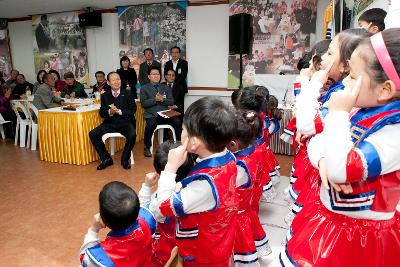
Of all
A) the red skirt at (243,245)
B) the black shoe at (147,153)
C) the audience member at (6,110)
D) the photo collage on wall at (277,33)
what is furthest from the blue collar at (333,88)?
the audience member at (6,110)

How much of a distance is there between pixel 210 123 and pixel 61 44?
26.4 ft

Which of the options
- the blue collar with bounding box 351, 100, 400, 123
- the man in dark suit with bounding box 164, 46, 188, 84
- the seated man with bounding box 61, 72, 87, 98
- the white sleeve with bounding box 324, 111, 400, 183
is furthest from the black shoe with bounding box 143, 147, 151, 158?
the white sleeve with bounding box 324, 111, 400, 183

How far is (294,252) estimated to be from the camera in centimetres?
92

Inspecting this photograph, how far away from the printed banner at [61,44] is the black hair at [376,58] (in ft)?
25.7

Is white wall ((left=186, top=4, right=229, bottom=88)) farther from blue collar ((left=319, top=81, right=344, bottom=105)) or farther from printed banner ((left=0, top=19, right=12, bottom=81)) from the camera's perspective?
printed banner ((left=0, top=19, right=12, bottom=81))

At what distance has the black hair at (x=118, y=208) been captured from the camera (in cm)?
115

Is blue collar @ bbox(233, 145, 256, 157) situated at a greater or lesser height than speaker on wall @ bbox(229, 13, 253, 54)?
lesser

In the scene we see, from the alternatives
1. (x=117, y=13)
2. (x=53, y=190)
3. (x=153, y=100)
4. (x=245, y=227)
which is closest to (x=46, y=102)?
(x=153, y=100)

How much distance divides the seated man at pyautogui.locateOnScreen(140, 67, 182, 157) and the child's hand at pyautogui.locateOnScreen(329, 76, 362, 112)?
13.6 feet

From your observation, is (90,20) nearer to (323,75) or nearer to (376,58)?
(323,75)

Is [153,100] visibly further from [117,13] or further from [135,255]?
[135,255]

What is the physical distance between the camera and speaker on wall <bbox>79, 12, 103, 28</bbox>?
715 cm

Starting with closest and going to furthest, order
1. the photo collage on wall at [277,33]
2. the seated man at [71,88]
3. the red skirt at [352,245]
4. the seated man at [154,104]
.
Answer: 1. the red skirt at [352,245]
2. the seated man at [154,104]
3. the photo collage on wall at [277,33]
4. the seated man at [71,88]

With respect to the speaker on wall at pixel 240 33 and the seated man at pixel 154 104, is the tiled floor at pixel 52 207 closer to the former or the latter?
the seated man at pixel 154 104
